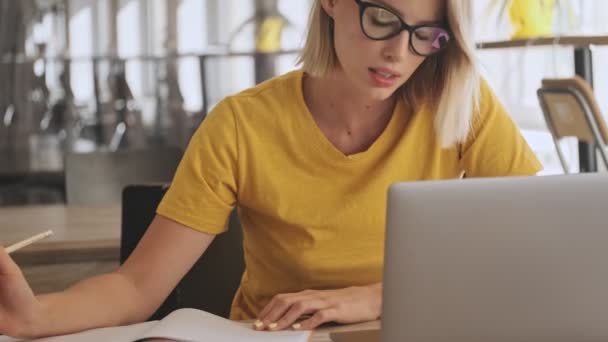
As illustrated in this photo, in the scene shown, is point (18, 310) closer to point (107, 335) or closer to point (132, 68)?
point (107, 335)

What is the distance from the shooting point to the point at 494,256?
43.5 inches

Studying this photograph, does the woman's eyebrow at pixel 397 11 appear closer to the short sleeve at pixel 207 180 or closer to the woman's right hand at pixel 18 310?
the short sleeve at pixel 207 180

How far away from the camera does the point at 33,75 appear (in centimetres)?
514

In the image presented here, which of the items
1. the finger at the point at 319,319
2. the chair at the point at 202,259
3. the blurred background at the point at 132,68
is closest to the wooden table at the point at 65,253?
the chair at the point at 202,259

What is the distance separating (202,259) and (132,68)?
10.9 feet

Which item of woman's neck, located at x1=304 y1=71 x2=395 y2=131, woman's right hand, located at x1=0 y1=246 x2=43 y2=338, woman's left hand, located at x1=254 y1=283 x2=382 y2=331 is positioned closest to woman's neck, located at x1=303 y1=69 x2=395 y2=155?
woman's neck, located at x1=304 y1=71 x2=395 y2=131

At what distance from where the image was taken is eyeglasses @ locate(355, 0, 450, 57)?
1.55 m

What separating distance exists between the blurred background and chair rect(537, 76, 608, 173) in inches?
33.3

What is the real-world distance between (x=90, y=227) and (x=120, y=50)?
2.87 metres

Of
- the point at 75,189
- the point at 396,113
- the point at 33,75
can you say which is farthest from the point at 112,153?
the point at 33,75

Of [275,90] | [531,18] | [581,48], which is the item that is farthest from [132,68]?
[275,90]

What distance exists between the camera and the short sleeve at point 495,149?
171 cm

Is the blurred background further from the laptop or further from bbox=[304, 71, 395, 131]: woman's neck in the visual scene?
the laptop

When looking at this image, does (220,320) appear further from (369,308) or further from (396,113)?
(396,113)
